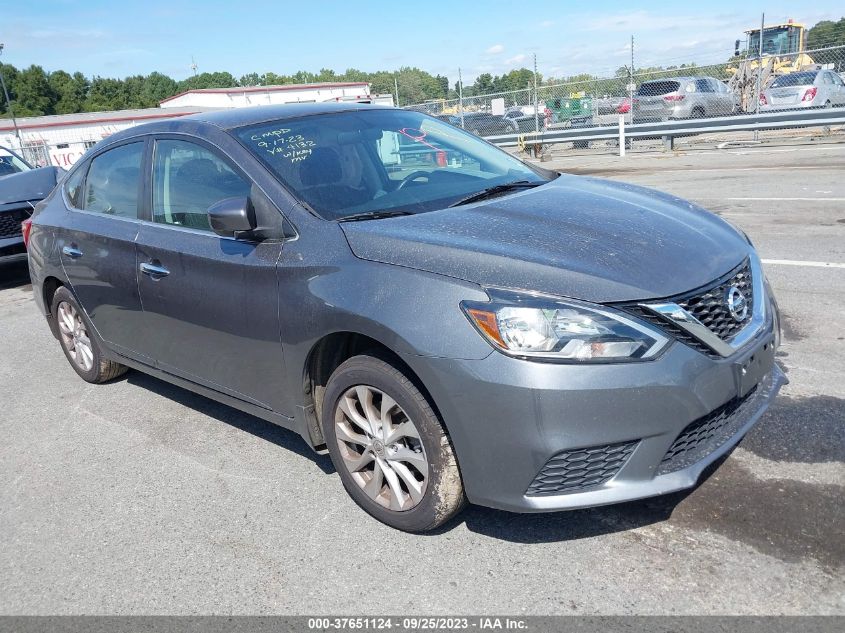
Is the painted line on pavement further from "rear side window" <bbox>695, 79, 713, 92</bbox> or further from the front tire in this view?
"rear side window" <bbox>695, 79, 713, 92</bbox>

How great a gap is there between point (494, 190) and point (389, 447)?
1.43 m

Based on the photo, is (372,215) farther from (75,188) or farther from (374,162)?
(75,188)

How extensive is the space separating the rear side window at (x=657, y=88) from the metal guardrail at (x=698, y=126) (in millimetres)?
1935

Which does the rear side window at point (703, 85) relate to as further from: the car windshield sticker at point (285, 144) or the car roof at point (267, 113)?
the car windshield sticker at point (285, 144)

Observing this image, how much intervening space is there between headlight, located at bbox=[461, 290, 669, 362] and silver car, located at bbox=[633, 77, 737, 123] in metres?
20.2

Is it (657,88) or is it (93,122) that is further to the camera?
(93,122)

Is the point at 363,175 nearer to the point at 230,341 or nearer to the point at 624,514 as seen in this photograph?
the point at 230,341

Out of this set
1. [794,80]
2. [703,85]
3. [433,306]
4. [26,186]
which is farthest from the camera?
[703,85]

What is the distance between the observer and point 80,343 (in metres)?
5.14

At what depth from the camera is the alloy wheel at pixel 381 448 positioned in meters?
2.90

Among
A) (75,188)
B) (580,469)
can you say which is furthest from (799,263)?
(75,188)

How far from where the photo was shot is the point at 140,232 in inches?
159

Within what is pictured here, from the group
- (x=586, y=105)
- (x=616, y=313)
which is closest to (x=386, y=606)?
(x=616, y=313)

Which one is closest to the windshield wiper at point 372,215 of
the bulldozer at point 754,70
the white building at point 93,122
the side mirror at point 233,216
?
the side mirror at point 233,216
